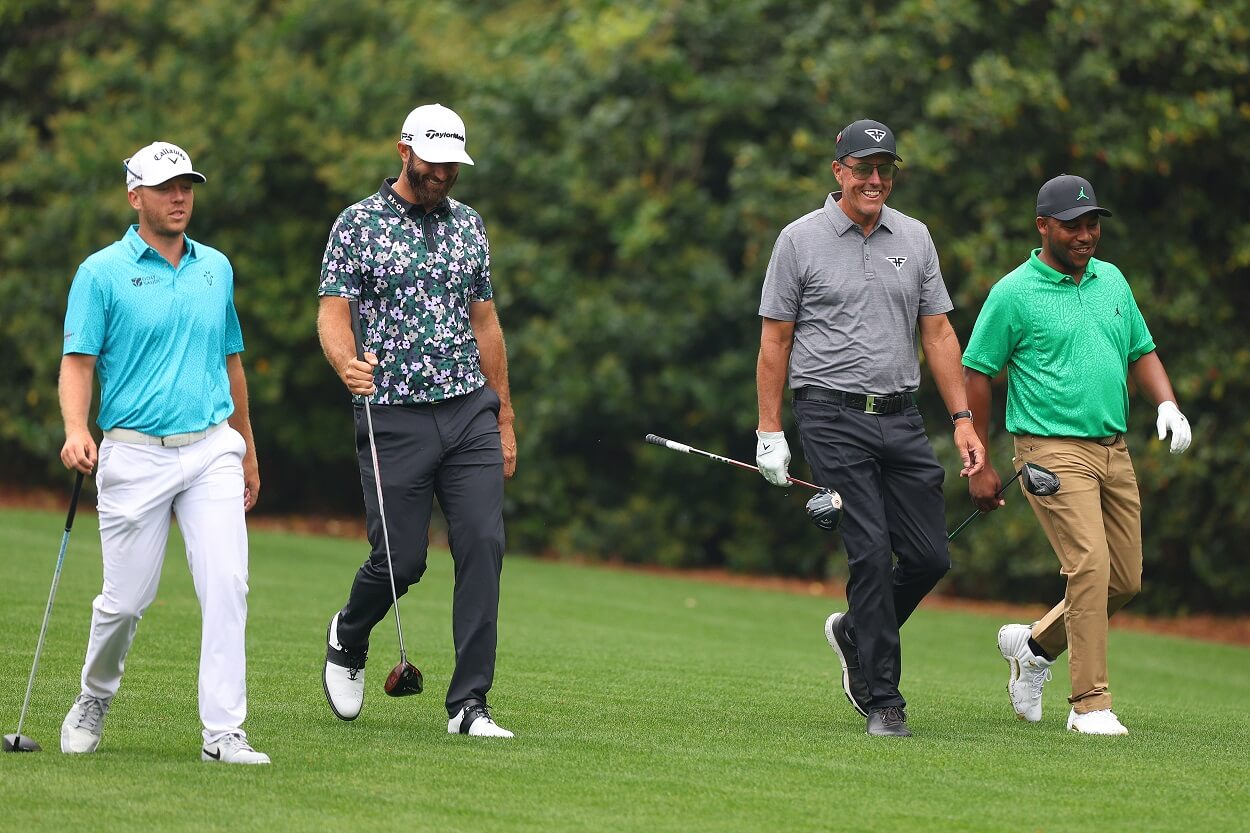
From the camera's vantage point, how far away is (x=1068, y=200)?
318 inches

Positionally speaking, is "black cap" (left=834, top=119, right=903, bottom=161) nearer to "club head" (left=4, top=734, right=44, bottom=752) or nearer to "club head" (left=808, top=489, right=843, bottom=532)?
"club head" (left=808, top=489, right=843, bottom=532)

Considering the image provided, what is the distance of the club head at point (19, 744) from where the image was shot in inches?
265

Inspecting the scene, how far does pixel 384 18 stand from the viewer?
80.0ft

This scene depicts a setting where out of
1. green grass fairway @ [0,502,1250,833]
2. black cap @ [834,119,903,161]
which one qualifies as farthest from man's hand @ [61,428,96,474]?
black cap @ [834,119,903,161]

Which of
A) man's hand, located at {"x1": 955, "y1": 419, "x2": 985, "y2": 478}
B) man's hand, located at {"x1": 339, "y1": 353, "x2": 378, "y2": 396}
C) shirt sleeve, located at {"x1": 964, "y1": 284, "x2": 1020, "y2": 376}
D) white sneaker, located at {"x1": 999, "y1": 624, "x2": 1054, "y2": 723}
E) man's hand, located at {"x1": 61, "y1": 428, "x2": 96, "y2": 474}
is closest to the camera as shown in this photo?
man's hand, located at {"x1": 61, "y1": 428, "x2": 96, "y2": 474}

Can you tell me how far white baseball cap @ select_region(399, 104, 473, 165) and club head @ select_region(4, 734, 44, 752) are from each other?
8.80 ft

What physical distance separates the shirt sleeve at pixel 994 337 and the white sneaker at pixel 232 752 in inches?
140

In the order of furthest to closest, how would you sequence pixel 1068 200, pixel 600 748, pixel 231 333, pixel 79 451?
pixel 1068 200 < pixel 600 748 < pixel 231 333 < pixel 79 451

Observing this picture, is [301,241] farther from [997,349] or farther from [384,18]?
[997,349]

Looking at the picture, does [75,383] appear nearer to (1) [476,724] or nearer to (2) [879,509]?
(1) [476,724]

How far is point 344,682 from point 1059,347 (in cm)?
341

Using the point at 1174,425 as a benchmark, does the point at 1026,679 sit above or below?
below

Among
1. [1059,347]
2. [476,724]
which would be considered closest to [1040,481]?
[1059,347]

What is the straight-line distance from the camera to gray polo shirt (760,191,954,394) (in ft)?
25.5
